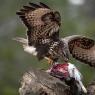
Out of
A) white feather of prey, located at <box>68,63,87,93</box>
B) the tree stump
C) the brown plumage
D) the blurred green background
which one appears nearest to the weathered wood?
the tree stump

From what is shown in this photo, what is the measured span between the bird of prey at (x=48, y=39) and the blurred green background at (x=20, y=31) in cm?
638

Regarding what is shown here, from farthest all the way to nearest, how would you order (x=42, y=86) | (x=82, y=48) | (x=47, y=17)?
(x=82, y=48) → (x=47, y=17) → (x=42, y=86)

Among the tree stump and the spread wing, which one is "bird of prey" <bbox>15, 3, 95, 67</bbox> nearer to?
the spread wing

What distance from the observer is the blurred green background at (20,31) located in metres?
17.8

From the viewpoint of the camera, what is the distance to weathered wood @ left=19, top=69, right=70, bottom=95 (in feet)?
24.7

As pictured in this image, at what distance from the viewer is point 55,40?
847cm

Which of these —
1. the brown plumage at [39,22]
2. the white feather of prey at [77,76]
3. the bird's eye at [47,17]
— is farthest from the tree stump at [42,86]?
the bird's eye at [47,17]

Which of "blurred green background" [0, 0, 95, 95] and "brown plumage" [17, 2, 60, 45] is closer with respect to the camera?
"brown plumage" [17, 2, 60, 45]

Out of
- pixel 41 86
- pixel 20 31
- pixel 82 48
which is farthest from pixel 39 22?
pixel 20 31

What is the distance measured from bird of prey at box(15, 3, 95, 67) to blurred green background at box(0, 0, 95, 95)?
6377mm

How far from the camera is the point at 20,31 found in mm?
20422

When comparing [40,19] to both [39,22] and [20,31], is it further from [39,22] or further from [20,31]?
[20,31]

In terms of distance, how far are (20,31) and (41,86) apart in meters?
12.9

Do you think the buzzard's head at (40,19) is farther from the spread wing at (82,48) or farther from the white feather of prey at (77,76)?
the white feather of prey at (77,76)
